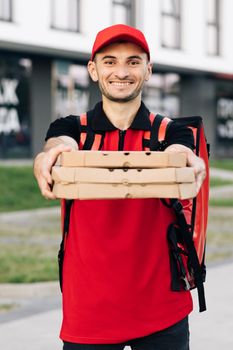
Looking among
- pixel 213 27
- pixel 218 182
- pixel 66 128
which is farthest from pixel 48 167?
pixel 213 27

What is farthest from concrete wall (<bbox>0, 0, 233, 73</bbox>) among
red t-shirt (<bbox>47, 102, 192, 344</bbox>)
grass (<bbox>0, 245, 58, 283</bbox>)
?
red t-shirt (<bbox>47, 102, 192, 344</bbox>)

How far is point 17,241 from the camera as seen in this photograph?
1186 cm

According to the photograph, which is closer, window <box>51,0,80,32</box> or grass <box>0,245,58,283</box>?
grass <box>0,245,58,283</box>

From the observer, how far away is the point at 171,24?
34.5 meters

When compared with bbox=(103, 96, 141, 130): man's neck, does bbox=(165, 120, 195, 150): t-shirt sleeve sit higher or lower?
lower

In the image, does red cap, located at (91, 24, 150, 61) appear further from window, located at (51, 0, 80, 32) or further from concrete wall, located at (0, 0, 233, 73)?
window, located at (51, 0, 80, 32)

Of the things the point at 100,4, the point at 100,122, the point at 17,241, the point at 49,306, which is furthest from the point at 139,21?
the point at 100,122

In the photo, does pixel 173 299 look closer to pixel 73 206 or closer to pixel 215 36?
pixel 73 206

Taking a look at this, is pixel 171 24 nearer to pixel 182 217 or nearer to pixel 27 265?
pixel 27 265

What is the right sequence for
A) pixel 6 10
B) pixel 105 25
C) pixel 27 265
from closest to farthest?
pixel 27 265, pixel 6 10, pixel 105 25

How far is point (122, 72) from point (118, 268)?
725 millimetres

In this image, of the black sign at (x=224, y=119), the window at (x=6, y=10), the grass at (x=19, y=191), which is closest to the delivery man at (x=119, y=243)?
the grass at (x=19, y=191)

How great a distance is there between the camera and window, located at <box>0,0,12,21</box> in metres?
26.5

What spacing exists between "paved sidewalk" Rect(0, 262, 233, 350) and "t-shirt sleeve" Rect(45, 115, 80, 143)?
305 centimetres
